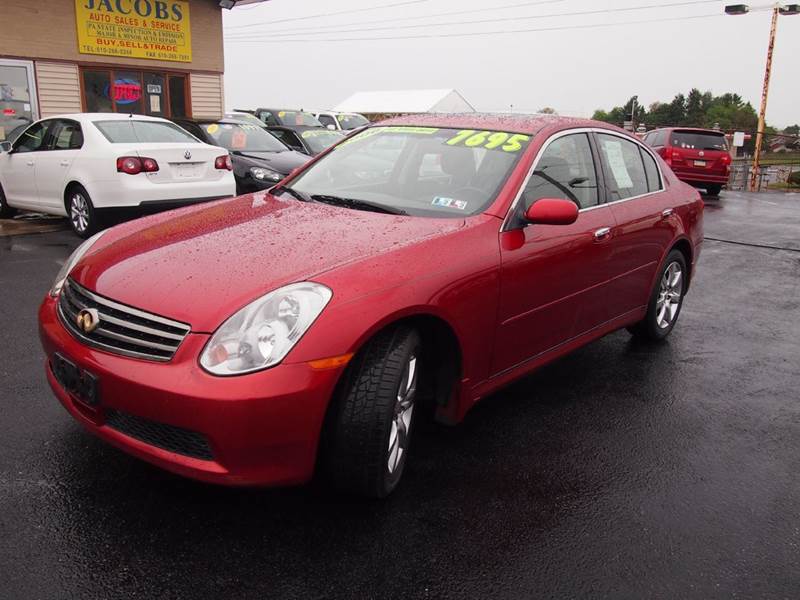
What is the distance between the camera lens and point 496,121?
4105mm

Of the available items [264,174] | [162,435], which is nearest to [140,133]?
[264,174]

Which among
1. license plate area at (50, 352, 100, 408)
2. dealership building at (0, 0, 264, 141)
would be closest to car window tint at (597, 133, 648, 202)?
license plate area at (50, 352, 100, 408)

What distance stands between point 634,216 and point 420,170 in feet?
4.79

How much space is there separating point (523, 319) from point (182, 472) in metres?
1.78

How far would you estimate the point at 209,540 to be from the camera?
8.55 feet

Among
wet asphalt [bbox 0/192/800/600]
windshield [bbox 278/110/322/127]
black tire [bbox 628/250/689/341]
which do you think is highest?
windshield [bbox 278/110/322/127]

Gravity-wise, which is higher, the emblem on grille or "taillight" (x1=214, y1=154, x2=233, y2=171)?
"taillight" (x1=214, y1=154, x2=233, y2=171)

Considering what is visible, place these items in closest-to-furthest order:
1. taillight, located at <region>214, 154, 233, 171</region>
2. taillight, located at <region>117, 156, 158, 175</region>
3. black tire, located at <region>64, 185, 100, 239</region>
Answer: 1. taillight, located at <region>117, 156, 158, 175</region>
2. black tire, located at <region>64, 185, 100, 239</region>
3. taillight, located at <region>214, 154, 233, 171</region>

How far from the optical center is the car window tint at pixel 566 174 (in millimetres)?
3670

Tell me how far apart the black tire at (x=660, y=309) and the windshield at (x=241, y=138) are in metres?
7.49

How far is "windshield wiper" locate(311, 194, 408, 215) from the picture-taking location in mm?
3480

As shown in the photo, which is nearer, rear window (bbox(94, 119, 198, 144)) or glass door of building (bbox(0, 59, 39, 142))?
rear window (bbox(94, 119, 198, 144))

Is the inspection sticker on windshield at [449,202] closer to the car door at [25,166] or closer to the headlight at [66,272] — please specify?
the headlight at [66,272]

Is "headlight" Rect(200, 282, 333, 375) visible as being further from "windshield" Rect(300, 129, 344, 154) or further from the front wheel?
"windshield" Rect(300, 129, 344, 154)
